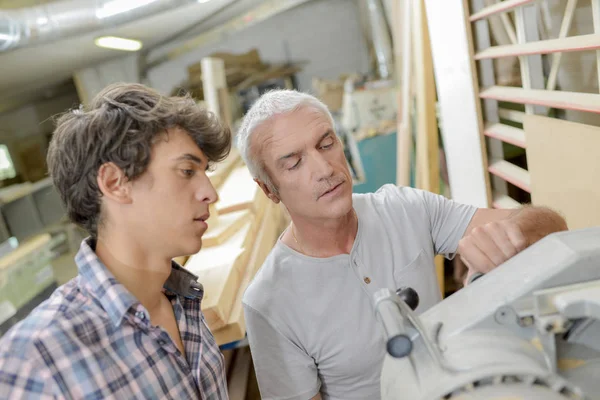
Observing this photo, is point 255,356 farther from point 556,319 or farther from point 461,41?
point 461,41

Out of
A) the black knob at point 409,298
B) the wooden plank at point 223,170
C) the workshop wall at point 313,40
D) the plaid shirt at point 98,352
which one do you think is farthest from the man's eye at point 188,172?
the workshop wall at point 313,40

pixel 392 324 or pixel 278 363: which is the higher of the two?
pixel 392 324

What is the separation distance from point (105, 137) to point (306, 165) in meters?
0.52

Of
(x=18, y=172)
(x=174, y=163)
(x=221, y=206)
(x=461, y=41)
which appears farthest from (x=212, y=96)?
(x=18, y=172)

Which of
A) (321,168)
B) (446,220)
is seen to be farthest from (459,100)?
(321,168)

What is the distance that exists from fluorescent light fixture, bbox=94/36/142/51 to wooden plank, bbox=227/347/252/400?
4.02 m

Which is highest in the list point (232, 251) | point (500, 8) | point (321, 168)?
point (500, 8)

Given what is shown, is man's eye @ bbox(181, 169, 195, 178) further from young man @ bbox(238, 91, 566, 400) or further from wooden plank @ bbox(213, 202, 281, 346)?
wooden plank @ bbox(213, 202, 281, 346)

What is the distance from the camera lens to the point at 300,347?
4.25ft

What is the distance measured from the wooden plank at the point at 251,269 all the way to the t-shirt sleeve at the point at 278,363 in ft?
1.21

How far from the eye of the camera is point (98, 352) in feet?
2.84

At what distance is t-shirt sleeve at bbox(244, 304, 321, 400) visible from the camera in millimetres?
1267

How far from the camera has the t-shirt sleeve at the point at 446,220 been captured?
4.78ft

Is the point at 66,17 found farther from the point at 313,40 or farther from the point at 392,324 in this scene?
the point at 313,40
